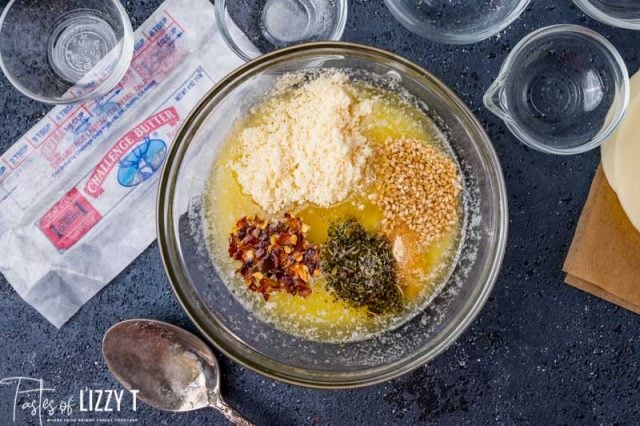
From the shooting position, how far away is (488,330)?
1.86 meters

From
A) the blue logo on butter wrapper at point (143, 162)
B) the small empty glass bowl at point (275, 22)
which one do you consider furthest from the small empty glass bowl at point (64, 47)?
the small empty glass bowl at point (275, 22)

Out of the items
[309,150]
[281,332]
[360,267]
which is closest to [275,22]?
[309,150]

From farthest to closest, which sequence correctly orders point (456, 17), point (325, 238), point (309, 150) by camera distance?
point (456, 17)
point (325, 238)
point (309, 150)

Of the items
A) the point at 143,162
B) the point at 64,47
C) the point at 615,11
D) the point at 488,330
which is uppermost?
the point at 64,47

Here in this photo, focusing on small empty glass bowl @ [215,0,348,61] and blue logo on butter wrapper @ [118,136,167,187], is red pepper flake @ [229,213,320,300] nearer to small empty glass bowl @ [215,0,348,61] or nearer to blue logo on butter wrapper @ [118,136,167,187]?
blue logo on butter wrapper @ [118,136,167,187]

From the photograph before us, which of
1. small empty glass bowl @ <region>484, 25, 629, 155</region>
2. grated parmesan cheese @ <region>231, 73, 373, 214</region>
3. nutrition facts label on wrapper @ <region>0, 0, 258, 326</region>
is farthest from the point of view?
nutrition facts label on wrapper @ <region>0, 0, 258, 326</region>

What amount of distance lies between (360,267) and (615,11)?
42.0 inches

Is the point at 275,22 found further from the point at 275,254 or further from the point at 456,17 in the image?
the point at 275,254

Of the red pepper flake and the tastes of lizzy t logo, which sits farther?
the tastes of lizzy t logo

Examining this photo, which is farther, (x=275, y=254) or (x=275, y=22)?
(x=275, y=22)

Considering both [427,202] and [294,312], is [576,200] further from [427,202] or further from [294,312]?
[294,312]

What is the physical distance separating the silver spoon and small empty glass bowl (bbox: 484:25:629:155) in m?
1.10

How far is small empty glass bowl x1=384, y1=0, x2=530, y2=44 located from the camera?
5.83 ft

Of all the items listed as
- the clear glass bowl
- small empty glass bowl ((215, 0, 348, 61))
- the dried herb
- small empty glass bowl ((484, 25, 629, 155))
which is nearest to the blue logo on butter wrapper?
the clear glass bowl
